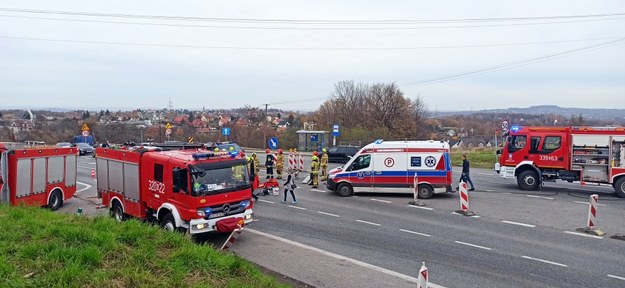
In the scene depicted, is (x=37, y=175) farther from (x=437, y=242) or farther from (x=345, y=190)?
(x=437, y=242)

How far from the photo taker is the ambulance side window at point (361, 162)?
19453 millimetres

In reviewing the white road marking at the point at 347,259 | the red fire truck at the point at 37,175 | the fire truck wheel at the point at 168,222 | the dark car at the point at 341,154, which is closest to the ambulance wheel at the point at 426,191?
the white road marking at the point at 347,259

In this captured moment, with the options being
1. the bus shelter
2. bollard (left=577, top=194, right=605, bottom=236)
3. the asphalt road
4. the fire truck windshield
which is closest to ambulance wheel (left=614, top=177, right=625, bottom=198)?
the asphalt road

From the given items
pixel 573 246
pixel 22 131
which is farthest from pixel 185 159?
pixel 22 131

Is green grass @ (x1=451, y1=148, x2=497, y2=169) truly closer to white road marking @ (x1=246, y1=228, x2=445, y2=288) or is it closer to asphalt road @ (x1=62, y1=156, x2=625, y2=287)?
asphalt road @ (x1=62, y1=156, x2=625, y2=287)

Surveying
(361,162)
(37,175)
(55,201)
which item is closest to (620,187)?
(361,162)

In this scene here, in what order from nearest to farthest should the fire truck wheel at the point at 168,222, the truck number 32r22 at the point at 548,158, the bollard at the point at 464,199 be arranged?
the fire truck wheel at the point at 168,222
the bollard at the point at 464,199
the truck number 32r22 at the point at 548,158

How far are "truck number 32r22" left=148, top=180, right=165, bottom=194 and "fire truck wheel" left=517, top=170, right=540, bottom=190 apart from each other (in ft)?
50.8

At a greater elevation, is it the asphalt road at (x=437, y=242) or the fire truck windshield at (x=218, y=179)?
the fire truck windshield at (x=218, y=179)

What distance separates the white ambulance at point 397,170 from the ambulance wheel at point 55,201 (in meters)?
10.0

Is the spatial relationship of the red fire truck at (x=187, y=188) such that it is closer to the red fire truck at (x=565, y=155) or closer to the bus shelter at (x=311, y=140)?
the red fire truck at (x=565, y=155)

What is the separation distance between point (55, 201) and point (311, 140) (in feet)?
102

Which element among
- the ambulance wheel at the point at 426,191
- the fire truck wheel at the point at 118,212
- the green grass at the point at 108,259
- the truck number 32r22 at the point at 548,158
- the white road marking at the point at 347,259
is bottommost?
the white road marking at the point at 347,259

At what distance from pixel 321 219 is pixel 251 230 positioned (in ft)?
8.14
